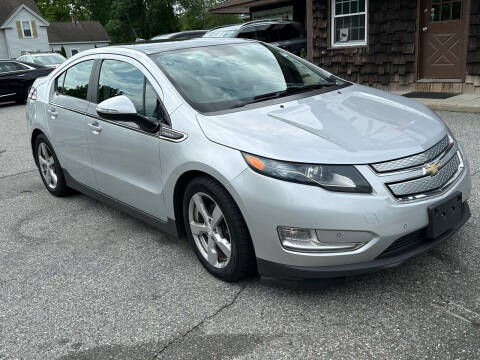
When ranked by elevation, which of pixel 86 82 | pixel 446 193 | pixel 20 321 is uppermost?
pixel 86 82

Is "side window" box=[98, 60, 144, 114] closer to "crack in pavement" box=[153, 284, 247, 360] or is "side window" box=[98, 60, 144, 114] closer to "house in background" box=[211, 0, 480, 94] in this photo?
"crack in pavement" box=[153, 284, 247, 360]

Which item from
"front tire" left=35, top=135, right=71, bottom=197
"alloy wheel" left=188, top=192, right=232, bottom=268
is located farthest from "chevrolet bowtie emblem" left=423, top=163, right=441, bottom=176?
"front tire" left=35, top=135, right=71, bottom=197

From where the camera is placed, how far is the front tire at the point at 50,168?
17.3 ft

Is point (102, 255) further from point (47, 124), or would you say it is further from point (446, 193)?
point (446, 193)

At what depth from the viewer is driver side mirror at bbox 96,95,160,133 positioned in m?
3.60

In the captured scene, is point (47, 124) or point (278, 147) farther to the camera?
point (47, 124)

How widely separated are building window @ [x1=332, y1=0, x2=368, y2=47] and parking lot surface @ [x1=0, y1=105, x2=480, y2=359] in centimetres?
864

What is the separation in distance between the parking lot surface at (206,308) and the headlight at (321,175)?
1.93ft

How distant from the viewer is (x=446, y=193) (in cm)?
294

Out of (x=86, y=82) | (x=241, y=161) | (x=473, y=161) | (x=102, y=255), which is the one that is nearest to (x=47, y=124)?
(x=86, y=82)

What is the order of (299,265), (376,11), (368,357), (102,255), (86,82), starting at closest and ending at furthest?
1. (368,357)
2. (299,265)
3. (102,255)
4. (86,82)
5. (376,11)

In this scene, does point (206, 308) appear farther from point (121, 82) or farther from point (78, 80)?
point (78, 80)

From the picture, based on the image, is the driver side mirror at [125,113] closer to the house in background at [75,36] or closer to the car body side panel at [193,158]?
the car body side panel at [193,158]

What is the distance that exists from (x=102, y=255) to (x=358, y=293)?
2.06m
